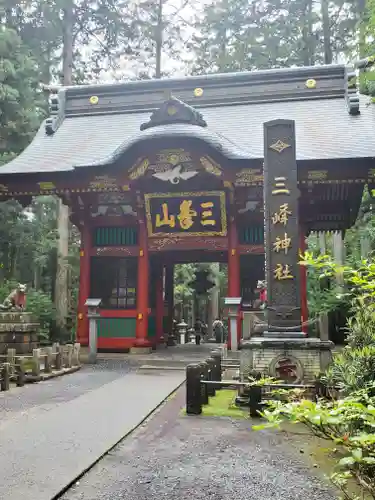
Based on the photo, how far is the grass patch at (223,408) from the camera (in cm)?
571

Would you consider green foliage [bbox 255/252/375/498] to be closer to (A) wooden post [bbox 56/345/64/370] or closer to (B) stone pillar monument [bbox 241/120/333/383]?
(B) stone pillar monument [bbox 241/120/333/383]

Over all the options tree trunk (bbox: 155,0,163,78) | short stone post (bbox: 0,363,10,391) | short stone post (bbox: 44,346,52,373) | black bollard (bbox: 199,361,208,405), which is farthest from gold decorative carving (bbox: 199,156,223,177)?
tree trunk (bbox: 155,0,163,78)

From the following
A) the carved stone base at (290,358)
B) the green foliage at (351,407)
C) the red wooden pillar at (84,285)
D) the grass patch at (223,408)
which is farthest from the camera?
the red wooden pillar at (84,285)

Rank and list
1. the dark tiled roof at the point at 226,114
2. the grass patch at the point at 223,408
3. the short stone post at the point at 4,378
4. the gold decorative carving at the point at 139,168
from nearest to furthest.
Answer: the grass patch at the point at 223,408
the short stone post at the point at 4,378
the gold decorative carving at the point at 139,168
the dark tiled roof at the point at 226,114

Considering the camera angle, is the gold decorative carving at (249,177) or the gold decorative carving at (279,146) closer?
the gold decorative carving at (279,146)

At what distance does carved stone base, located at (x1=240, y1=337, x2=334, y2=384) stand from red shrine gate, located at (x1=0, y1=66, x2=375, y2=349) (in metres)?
5.87

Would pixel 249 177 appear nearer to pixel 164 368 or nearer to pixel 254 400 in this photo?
pixel 164 368

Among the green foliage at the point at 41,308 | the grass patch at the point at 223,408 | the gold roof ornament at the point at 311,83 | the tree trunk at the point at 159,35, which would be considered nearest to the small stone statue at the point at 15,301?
the green foliage at the point at 41,308

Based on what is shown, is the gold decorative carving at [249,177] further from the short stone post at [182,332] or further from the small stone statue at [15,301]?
the short stone post at [182,332]

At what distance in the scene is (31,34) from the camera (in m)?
19.9

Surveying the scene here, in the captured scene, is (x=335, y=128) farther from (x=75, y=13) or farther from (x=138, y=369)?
(x=75, y=13)

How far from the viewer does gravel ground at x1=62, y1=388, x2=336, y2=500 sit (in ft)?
10.7

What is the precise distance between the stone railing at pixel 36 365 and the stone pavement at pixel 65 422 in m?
0.26

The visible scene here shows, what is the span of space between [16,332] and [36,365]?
1861 mm
